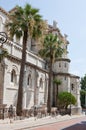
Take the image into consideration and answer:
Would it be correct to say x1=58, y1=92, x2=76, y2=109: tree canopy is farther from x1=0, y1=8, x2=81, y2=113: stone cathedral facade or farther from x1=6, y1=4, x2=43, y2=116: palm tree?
x1=6, y1=4, x2=43, y2=116: palm tree

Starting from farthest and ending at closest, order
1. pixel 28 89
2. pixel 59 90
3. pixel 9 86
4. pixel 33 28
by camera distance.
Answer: pixel 59 90, pixel 28 89, pixel 9 86, pixel 33 28

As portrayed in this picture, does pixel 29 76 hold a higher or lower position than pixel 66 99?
higher

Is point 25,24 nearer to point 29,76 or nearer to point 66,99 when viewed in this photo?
point 29,76

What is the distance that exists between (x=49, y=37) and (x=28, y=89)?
9.50 metres

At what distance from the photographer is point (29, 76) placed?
48.2m

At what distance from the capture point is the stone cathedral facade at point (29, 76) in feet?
128

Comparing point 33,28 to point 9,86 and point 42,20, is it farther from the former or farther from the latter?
point 9,86

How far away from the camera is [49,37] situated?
47656mm

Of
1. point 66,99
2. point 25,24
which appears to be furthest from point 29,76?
point 25,24

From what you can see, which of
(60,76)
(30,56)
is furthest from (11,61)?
(60,76)

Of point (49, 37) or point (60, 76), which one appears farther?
point (60, 76)

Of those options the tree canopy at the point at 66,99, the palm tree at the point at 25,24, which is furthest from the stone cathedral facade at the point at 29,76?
the palm tree at the point at 25,24

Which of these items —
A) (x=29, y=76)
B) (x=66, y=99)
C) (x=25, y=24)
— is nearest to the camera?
(x=25, y=24)

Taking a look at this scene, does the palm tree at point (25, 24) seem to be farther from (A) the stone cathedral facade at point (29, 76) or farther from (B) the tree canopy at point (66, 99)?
(B) the tree canopy at point (66, 99)
